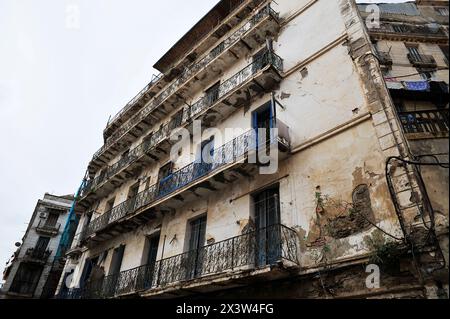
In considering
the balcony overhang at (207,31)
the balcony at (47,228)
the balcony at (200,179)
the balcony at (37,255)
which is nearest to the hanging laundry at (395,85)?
the balcony at (200,179)

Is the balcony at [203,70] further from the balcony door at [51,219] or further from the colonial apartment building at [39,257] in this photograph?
the balcony door at [51,219]

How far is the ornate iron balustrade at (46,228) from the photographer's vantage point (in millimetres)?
30989

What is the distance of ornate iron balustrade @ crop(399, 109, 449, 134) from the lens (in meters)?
3.82

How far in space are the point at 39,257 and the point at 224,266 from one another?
2847 centimetres

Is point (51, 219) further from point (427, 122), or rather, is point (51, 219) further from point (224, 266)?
point (427, 122)

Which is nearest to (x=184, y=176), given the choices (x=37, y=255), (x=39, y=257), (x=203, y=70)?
(x=203, y=70)

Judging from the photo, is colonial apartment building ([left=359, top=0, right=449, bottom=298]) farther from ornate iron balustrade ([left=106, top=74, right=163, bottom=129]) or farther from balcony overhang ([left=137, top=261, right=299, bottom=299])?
ornate iron balustrade ([left=106, top=74, right=163, bottom=129])

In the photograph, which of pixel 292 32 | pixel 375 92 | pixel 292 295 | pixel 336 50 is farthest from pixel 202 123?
pixel 292 295

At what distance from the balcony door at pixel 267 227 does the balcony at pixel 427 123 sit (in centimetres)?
365

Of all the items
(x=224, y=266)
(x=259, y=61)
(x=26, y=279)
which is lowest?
(x=224, y=266)

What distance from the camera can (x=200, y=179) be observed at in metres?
10.1

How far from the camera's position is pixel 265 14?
1240cm

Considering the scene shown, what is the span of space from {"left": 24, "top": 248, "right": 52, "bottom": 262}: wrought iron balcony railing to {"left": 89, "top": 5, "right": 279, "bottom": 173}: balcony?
15.9 meters

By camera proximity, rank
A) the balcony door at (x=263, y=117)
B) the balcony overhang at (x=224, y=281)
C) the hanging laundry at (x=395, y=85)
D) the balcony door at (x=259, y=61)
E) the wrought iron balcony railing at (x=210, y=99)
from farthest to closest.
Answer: the balcony door at (x=259, y=61), the wrought iron balcony railing at (x=210, y=99), the balcony door at (x=263, y=117), the hanging laundry at (x=395, y=85), the balcony overhang at (x=224, y=281)
